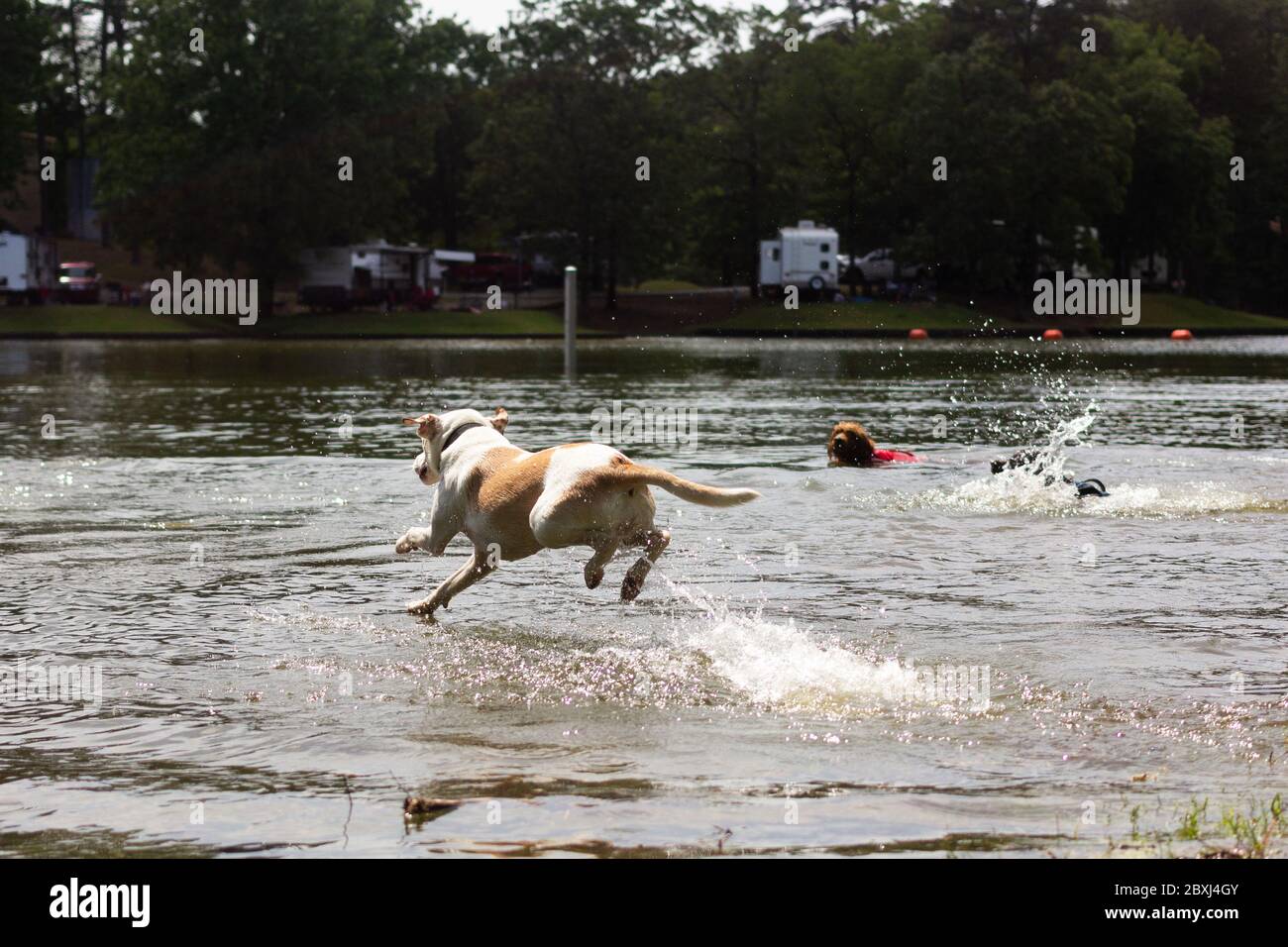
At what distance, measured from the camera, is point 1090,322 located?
84.2 metres

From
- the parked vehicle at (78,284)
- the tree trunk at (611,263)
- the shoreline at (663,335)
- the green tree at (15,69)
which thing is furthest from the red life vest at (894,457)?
the green tree at (15,69)

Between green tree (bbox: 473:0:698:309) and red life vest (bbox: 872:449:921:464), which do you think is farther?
green tree (bbox: 473:0:698:309)

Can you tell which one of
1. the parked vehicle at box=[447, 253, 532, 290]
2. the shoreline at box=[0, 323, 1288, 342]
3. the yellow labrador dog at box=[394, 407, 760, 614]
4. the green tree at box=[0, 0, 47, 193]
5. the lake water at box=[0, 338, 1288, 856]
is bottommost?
the lake water at box=[0, 338, 1288, 856]

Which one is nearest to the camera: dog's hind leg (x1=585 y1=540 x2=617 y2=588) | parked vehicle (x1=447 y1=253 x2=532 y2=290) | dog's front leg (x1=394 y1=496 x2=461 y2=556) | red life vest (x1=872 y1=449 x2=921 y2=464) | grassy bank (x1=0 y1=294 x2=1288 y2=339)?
dog's hind leg (x1=585 y1=540 x2=617 y2=588)

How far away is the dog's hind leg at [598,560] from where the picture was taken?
10555 mm

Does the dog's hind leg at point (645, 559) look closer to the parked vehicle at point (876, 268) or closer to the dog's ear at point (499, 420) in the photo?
the dog's ear at point (499, 420)

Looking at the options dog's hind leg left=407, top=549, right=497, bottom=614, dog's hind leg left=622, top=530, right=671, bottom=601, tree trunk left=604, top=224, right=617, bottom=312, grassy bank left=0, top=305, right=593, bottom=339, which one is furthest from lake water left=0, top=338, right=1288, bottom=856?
tree trunk left=604, top=224, right=617, bottom=312

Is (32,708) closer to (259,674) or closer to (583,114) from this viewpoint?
(259,674)

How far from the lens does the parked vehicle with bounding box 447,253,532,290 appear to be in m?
97.4

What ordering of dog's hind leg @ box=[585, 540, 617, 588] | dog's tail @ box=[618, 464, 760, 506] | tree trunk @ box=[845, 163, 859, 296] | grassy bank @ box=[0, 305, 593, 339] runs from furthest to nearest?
tree trunk @ box=[845, 163, 859, 296], grassy bank @ box=[0, 305, 593, 339], dog's hind leg @ box=[585, 540, 617, 588], dog's tail @ box=[618, 464, 760, 506]

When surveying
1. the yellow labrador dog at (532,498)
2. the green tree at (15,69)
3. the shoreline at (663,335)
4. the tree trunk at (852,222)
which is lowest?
the yellow labrador dog at (532,498)

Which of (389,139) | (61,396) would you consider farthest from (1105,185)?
(61,396)

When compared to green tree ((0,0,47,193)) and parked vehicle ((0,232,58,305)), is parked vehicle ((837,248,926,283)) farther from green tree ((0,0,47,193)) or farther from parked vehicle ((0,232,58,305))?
green tree ((0,0,47,193))

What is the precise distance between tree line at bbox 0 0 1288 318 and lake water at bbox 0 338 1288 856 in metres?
61.6
